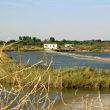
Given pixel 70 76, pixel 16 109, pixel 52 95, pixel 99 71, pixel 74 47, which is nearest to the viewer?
pixel 16 109

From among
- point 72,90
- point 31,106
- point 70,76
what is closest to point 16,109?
point 31,106

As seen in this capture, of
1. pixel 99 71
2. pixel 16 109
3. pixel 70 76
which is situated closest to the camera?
pixel 16 109

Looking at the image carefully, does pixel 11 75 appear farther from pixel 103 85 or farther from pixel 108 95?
pixel 103 85

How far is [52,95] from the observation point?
65.2 feet

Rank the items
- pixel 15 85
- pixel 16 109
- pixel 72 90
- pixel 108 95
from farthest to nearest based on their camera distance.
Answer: pixel 72 90 < pixel 108 95 < pixel 15 85 < pixel 16 109

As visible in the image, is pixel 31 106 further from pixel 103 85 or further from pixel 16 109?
pixel 103 85

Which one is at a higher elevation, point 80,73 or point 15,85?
point 15,85

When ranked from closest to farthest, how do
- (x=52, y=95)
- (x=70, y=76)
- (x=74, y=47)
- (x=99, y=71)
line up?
(x=52, y=95), (x=70, y=76), (x=99, y=71), (x=74, y=47)

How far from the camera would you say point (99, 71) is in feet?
90.2

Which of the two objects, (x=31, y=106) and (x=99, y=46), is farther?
(x=99, y=46)

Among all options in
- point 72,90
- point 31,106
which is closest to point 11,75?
point 31,106

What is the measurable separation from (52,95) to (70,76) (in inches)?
201

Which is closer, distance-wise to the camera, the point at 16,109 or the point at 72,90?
the point at 16,109

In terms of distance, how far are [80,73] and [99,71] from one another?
6.79ft
